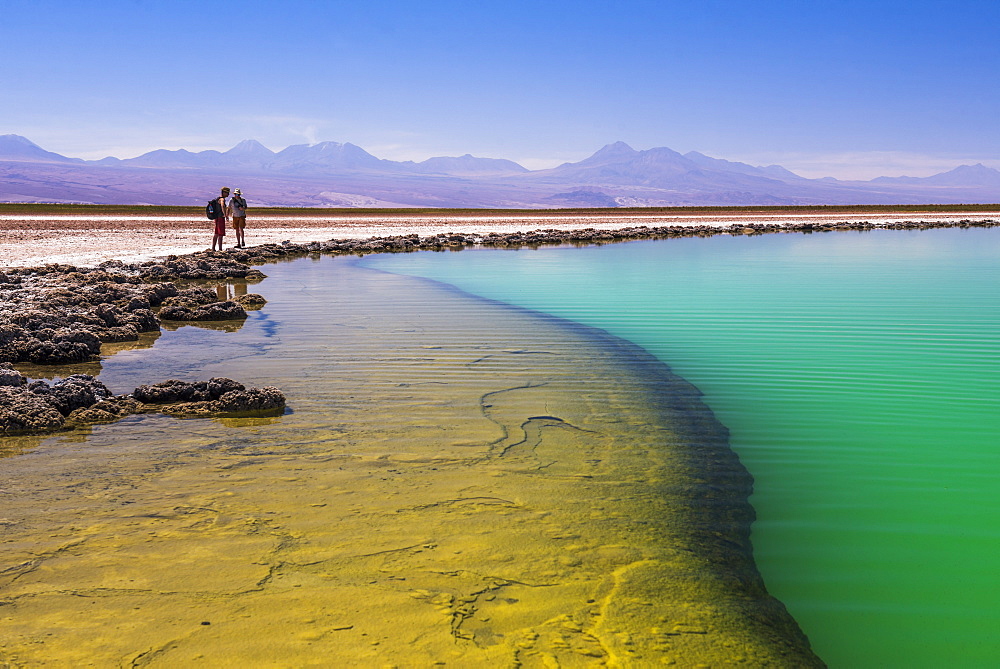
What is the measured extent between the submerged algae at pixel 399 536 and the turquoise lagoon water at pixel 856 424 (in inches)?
12.1

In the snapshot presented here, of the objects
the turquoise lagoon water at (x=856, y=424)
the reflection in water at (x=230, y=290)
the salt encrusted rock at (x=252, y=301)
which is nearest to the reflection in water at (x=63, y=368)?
the salt encrusted rock at (x=252, y=301)

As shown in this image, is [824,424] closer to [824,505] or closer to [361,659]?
[824,505]

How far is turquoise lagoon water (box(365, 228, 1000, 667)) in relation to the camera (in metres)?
3.46

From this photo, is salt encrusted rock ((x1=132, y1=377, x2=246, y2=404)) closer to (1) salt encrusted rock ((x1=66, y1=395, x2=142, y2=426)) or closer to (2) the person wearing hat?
(1) salt encrusted rock ((x1=66, y1=395, x2=142, y2=426))

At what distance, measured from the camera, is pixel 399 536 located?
3.91 metres

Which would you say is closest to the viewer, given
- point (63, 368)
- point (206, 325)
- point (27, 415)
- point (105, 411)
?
point (27, 415)

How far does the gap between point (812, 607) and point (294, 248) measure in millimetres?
22856

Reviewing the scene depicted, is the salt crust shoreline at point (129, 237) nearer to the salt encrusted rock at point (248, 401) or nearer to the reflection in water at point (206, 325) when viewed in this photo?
the reflection in water at point (206, 325)

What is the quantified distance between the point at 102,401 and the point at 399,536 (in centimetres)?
322

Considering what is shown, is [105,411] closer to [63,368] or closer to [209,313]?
[63,368]

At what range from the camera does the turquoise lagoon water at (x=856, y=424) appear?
3.46m

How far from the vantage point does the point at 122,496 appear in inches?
172

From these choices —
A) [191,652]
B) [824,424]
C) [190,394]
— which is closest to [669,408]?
[824,424]

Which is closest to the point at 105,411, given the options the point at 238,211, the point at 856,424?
the point at 856,424
